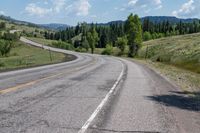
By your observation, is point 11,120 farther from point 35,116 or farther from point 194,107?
point 194,107

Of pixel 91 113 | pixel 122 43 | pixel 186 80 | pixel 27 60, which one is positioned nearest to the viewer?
pixel 91 113

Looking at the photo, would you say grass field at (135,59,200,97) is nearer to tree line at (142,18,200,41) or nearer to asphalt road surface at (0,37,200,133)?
asphalt road surface at (0,37,200,133)

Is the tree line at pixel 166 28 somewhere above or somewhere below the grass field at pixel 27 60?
above

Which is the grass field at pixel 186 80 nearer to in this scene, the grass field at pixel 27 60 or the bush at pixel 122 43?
the grass field at pixel 27 60

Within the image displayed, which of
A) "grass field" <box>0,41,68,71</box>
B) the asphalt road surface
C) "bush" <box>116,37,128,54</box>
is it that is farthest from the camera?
"bush" <box>116,37,128,54</box>

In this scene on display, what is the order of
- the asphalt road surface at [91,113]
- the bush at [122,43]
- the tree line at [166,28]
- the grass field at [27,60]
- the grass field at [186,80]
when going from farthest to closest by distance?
the tree line at [166,28] → the bush at [122,43] → the grass field at [27,60] → the grass field at [186,80] → the asphalt road surface at [91,113]

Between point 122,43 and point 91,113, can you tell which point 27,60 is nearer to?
point 91,113

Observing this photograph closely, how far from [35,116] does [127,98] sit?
15.5ft

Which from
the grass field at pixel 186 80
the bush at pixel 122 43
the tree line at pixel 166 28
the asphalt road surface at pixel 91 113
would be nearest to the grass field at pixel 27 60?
the grass field at pixel 186 80

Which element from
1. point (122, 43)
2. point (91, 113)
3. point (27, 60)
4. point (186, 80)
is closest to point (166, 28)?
point (122, 43)

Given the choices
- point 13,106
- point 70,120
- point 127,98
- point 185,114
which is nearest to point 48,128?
A: point 70,120

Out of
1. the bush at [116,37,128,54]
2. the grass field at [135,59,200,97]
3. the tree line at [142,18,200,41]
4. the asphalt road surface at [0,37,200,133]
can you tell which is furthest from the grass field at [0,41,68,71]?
the tree line at [142,18,200,41]

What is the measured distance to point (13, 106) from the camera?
9258 millimetres

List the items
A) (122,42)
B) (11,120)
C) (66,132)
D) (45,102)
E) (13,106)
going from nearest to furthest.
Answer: (66,132), (11,120), (13,106), (45,102), (122,42)
